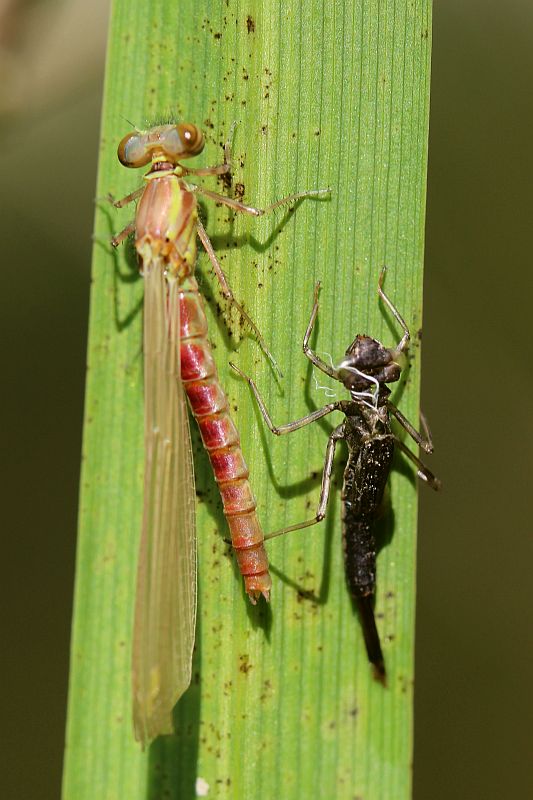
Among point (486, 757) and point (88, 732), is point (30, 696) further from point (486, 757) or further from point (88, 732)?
point (486, 757)

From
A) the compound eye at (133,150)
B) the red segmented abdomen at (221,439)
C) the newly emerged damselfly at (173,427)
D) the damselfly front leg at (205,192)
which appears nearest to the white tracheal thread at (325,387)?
the damselfly front leg at (205,192)

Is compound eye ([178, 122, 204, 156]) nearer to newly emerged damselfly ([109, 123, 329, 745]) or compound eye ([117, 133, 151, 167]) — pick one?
newly emerged damselfly ([109, 123, 329, 745])

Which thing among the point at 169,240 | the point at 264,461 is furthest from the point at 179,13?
the point at 264,461

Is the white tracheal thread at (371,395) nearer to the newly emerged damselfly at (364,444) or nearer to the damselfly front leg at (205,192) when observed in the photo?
the newly emerged damselfly at (364,444)

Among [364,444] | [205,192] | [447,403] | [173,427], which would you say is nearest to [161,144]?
[205,192]

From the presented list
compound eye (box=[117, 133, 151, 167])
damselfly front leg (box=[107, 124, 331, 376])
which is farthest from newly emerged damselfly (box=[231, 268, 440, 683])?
compound eye (box=[117, 133, 151, 167])
